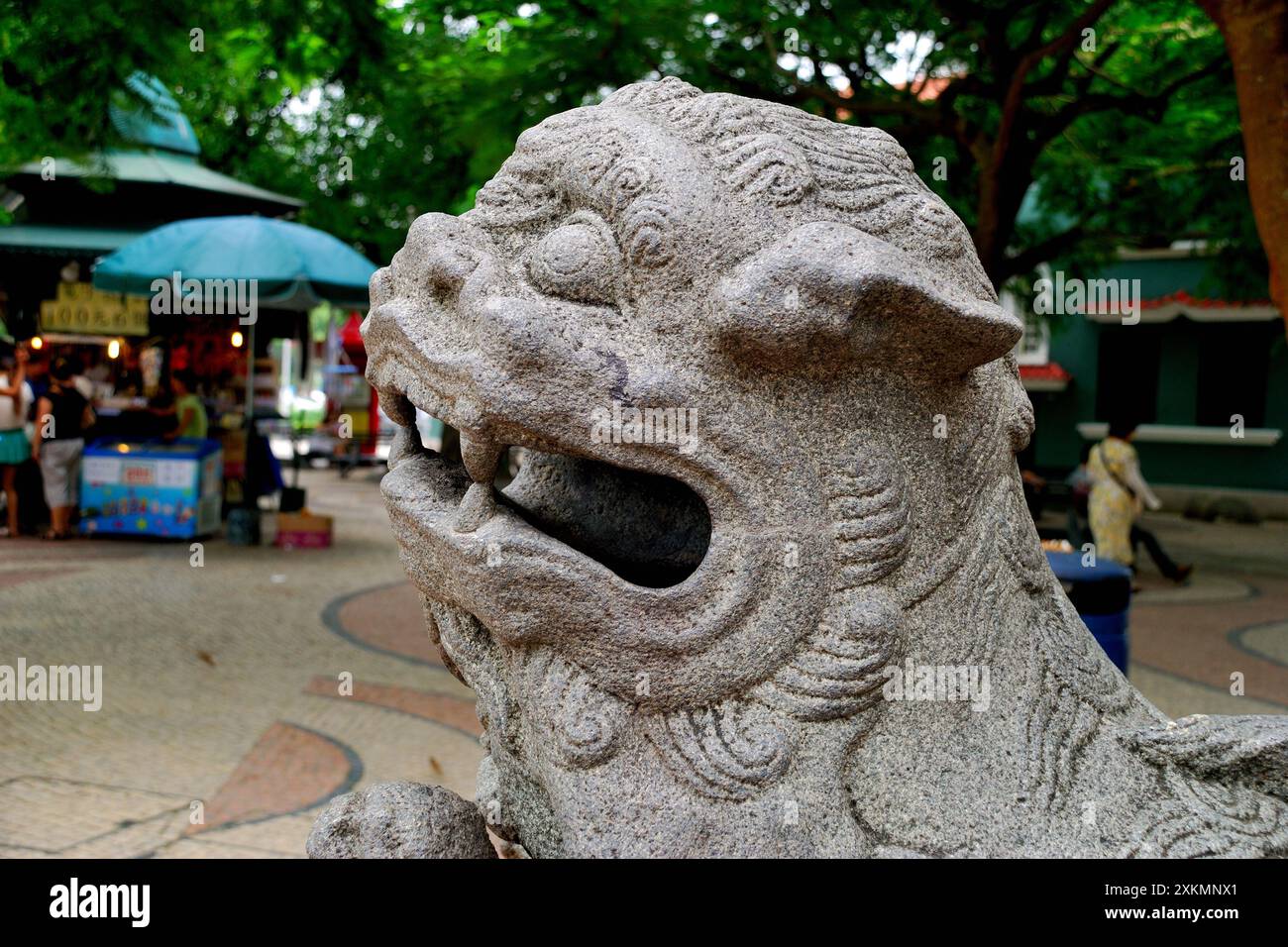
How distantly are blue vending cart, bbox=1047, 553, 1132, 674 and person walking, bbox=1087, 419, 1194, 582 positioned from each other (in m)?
4.82

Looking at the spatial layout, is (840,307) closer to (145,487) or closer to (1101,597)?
(1101,597)

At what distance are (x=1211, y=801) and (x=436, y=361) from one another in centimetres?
163

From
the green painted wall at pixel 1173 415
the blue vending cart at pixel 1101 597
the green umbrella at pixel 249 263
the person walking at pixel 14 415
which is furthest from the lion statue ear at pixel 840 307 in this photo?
the green painted wall at pixel 1173 415

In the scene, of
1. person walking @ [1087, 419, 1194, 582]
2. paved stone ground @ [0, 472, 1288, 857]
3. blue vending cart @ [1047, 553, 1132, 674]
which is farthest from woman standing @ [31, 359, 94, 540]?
blue vending cart @ [1047, 553, 1132, 674]

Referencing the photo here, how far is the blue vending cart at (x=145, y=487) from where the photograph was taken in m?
10.2

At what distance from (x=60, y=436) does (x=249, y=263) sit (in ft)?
8.44

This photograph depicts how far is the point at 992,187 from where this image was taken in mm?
7586

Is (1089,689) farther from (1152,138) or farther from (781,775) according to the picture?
(1152,138)

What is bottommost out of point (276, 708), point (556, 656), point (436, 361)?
point (276, 708)

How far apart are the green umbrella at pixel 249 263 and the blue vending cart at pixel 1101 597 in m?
6.15

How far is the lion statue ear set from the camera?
6.42 feet

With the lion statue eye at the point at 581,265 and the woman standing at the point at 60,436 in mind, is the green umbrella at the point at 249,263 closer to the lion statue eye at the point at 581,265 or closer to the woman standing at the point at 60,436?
the woman standing at the point at 60,436

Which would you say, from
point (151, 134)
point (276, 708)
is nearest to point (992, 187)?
point (276, 708)
